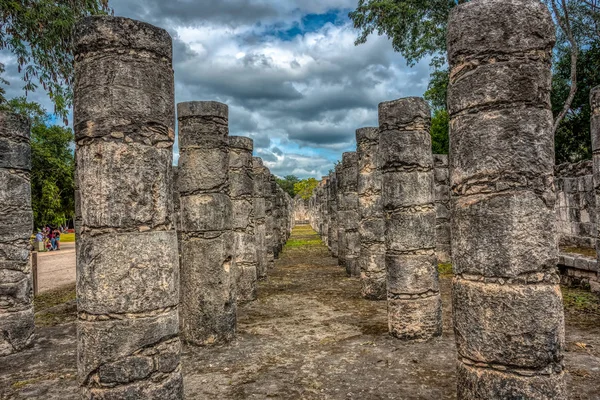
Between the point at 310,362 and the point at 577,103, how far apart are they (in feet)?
54.9

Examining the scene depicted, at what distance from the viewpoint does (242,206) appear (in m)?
9.77

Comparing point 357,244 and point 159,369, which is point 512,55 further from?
point 357,244

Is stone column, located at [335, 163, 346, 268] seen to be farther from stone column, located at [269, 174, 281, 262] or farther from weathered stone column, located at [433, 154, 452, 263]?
stone column, located at [269, 174, 281, 262]

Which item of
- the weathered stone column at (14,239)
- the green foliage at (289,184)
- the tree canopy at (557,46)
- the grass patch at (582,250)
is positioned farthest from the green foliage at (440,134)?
the green foliage at (289,184)

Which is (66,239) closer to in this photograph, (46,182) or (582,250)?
(46,182)

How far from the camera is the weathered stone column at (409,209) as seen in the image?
21.9 ft

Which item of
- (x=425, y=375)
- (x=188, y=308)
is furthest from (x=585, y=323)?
(x=188, y=308)

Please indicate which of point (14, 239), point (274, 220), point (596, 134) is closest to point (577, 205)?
point (596, 134)

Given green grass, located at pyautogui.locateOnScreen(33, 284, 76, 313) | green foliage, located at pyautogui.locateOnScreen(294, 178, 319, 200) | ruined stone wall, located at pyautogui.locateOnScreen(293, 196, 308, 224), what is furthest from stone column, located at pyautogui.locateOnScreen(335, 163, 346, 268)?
green foliage, located at pyautogui.locateOnScreen(294, 178, 319, 200)

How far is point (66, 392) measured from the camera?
4902 millimetres

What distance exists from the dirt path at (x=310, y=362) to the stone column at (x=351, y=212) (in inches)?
152

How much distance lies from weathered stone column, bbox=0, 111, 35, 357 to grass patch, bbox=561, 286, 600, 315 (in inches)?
341

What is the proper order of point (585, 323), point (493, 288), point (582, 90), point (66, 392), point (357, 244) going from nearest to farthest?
1. point (493, 288)
2. point (66, 392)
3. point (585, 323)
4. point (357, 244)
5. point (582, 90)

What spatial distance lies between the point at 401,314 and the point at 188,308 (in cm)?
302
